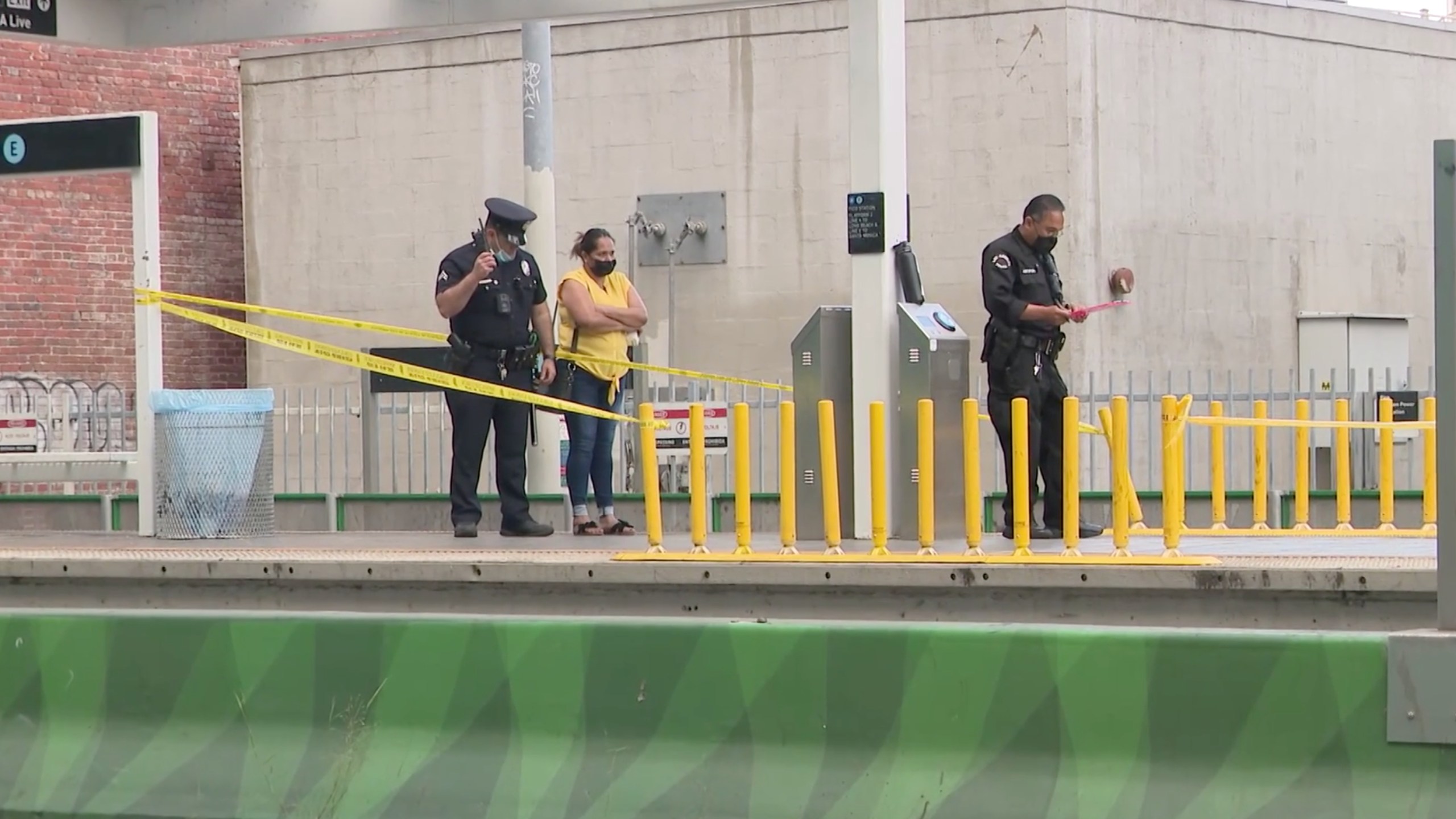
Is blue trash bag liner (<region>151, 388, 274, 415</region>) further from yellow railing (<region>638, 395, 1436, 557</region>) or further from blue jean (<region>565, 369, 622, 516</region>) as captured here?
yellow railing (<region>638, 395, 1436, 557</region>)

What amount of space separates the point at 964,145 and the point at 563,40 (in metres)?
4.58

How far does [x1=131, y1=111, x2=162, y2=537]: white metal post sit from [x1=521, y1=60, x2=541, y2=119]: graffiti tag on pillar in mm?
3437

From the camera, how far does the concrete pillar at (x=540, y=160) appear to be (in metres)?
15.3

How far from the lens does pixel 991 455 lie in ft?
62.0

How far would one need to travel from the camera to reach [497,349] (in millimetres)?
11633

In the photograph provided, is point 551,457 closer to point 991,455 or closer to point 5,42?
point 991,455

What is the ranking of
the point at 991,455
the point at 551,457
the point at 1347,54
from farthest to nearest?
the point at 1347,54, the point at 991,455, the point at 551,457

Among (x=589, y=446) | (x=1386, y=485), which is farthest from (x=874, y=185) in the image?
(x=1386, y=485)

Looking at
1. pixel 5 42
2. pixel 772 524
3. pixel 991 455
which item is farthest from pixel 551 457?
pixel 5 42

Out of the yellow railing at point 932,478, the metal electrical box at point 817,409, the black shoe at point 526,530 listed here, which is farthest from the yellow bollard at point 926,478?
the black shoe at point 526,530

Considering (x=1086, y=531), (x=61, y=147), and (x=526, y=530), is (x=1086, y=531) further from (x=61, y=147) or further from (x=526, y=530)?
(x=61, y=147)

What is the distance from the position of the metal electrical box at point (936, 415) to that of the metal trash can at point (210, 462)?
3.68m

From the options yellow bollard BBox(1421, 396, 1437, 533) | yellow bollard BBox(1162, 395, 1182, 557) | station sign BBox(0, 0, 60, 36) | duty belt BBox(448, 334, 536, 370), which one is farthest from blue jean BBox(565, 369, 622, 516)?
station sign BBox(0, 0, 60, 36)

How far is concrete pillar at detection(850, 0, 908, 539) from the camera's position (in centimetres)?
1093
